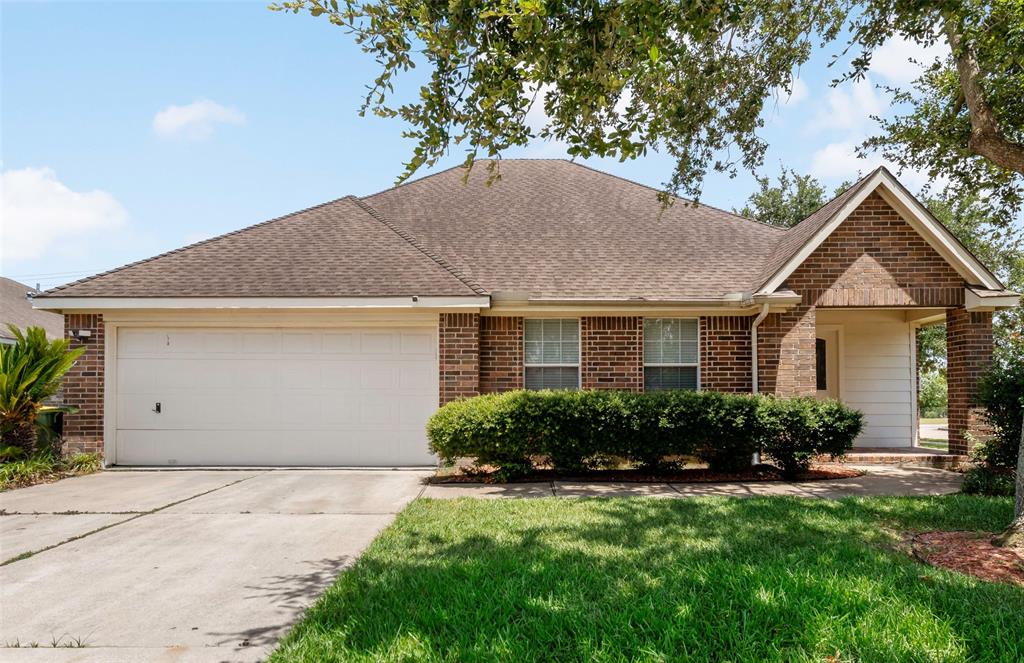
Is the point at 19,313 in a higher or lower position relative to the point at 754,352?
higher

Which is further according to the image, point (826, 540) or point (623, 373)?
point (623, 373)

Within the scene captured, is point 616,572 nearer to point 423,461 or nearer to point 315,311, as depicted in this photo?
point 423,461

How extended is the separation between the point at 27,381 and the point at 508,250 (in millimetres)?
8383

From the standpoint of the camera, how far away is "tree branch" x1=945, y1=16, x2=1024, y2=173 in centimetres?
627

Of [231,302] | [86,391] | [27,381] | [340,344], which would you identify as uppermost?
[231,302]

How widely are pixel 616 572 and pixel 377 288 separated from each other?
678 cm

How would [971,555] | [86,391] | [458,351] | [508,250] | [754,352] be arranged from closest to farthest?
[971,555], [86,391], [458,351], [754,352], [508,250]

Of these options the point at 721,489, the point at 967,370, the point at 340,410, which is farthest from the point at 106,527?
the point at 967,370

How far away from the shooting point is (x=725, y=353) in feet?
34.2

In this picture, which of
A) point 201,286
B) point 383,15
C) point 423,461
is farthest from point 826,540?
point 201,286

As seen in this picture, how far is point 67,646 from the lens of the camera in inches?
137

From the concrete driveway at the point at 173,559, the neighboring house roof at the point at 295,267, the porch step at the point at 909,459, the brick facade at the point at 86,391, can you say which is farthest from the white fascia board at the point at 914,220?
the brick facade at the point at 86,391

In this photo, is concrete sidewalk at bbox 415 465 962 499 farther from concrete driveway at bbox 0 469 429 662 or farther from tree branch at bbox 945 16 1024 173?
tree branch at bbox 945 16 1024 173

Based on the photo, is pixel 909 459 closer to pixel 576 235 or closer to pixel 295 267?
pixel 576 235
